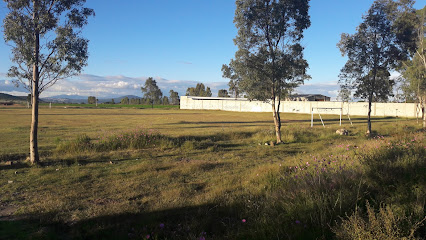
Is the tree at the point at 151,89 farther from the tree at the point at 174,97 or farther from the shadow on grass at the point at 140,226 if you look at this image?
the shadow on grass at the point at 140,226

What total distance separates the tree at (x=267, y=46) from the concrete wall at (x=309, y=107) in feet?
68.6

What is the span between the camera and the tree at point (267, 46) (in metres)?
15.9

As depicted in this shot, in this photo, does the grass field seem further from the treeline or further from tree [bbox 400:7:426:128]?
the treeline

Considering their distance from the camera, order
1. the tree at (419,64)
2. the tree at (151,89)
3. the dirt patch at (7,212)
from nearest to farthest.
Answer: the dirt patch at (7,212), the tree at (419,64), the tree at (151,89)

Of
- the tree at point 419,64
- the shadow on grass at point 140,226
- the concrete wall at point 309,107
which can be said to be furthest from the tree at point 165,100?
the shadow on grass at point 140,226

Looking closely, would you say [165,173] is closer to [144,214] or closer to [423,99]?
[144,214]

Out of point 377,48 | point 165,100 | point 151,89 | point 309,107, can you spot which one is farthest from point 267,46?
point 165,100

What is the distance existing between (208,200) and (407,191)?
3715mm

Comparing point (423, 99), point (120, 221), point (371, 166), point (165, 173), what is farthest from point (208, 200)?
point (423, 99)

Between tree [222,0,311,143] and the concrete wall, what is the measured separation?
Answer: 2089 cm

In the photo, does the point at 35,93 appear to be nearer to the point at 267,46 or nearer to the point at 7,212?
the point at 7,212

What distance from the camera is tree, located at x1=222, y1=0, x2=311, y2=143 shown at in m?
15.9

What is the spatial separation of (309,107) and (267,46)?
50245 millimetres

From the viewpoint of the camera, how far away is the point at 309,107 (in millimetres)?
63688
